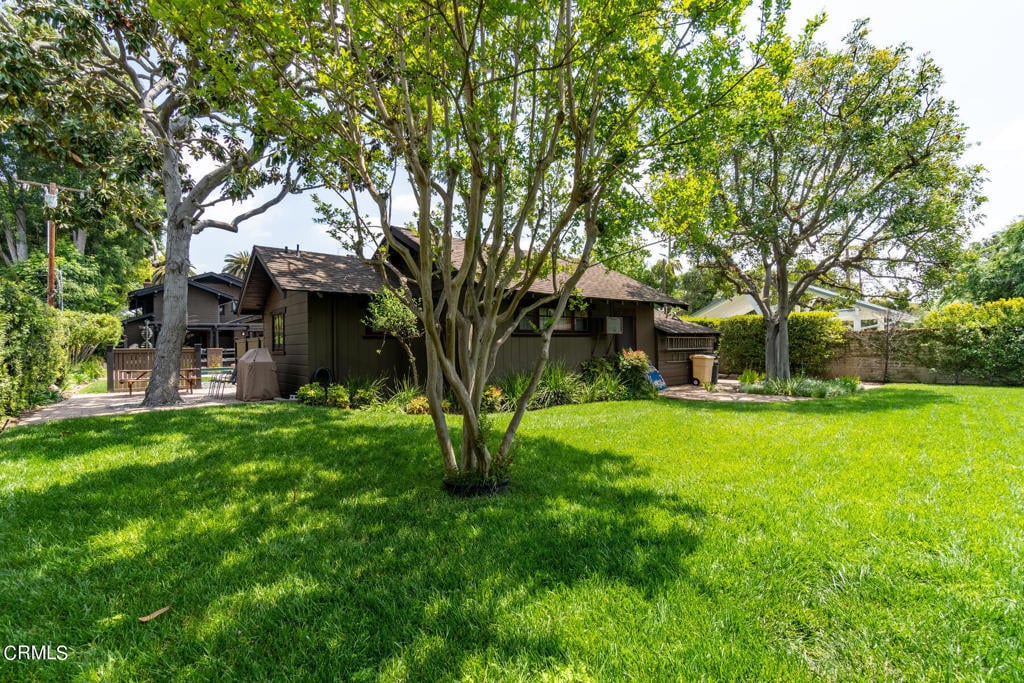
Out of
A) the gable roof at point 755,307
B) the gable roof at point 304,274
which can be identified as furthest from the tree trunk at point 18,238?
the gable roof at point 755,307

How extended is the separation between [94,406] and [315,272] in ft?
18.2

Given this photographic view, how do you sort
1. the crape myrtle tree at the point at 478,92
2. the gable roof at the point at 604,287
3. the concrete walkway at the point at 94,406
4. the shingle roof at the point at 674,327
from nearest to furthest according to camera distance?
the crape myrtle tree at the point at 478,92, the concrete walkway at the point at 94,406, the gable roof at the point at 604,287, the shingle roof at the point at 674,327

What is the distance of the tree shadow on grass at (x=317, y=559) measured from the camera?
2.06 metres

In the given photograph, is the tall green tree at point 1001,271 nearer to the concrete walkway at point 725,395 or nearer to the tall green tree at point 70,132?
the concrete walkway at point 725,395

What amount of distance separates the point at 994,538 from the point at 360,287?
35.9 ft

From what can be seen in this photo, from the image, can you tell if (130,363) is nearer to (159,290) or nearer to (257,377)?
(257,377)

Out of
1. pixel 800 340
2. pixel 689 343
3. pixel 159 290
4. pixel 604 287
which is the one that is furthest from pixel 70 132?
pixel 800 340

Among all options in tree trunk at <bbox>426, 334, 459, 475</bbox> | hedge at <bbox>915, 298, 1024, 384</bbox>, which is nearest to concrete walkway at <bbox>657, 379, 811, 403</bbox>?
hedge at <bbox>915, 298, 1024, 384</bbox>

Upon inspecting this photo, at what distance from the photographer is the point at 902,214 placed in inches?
405

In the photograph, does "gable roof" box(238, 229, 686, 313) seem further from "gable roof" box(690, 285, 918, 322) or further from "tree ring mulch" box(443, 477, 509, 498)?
"gable roof" box(690, 285, 918, 322)

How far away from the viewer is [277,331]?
505 inches

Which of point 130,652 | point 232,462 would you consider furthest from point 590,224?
point 232,462

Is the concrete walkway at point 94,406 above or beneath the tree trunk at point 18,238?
beneath

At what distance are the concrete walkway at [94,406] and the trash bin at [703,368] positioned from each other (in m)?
14.0
